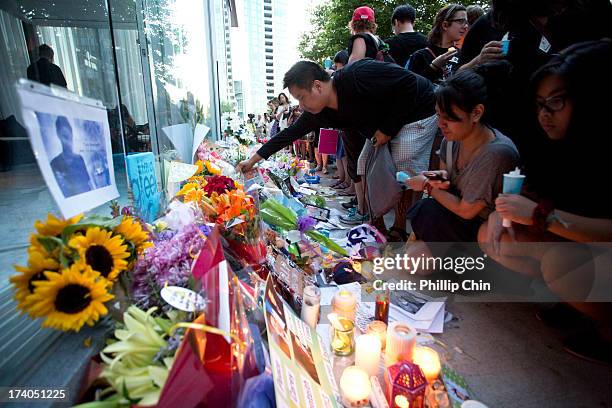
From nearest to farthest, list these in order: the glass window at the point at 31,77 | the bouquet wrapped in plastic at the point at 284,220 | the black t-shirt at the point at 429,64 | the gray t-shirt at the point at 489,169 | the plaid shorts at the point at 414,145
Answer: the glass window at the point at 31,77
the gray t-shirt at the point at 489,169
the bouquet wrapped in plastic at the point at 284,220
the plaid shorts at the point at 414,145
the black t-shirt at the point at 429,64

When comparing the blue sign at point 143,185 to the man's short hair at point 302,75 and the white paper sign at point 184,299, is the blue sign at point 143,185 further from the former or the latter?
the man's short hair at point 302,75

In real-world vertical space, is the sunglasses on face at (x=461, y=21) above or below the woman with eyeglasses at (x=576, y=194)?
above

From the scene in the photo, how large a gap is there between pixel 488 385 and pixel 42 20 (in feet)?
7.93

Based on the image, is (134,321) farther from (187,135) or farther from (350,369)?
(187,135)

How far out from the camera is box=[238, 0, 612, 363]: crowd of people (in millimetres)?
1321

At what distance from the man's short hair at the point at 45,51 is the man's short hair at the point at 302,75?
52.1 inches

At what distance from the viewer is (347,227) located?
3.19 meters

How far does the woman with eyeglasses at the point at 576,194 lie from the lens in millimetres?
1266

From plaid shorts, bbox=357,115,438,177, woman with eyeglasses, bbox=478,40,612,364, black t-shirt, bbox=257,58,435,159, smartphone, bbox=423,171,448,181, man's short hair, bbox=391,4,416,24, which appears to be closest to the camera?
woman with eyeglasses, bbox=478,40,612,364

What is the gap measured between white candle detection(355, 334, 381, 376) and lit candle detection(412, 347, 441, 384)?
14 centimetres

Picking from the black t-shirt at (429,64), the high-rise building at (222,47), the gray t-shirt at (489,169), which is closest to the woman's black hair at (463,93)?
the gray t-shirt at (489,169)

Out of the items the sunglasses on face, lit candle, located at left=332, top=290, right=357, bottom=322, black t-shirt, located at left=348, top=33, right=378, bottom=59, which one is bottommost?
lit candle, located at left=332, top=290, right=357, bottom=322

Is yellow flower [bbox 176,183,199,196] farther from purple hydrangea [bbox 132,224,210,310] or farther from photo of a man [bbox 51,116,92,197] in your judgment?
photo of a man [bbox 51,116,92,197]

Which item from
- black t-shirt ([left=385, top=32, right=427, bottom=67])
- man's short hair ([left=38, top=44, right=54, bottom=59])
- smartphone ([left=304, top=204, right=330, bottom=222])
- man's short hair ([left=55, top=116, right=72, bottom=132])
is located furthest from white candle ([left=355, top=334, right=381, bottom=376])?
black t-shirt ([left=385, top=32, right=427, bottom=67])
